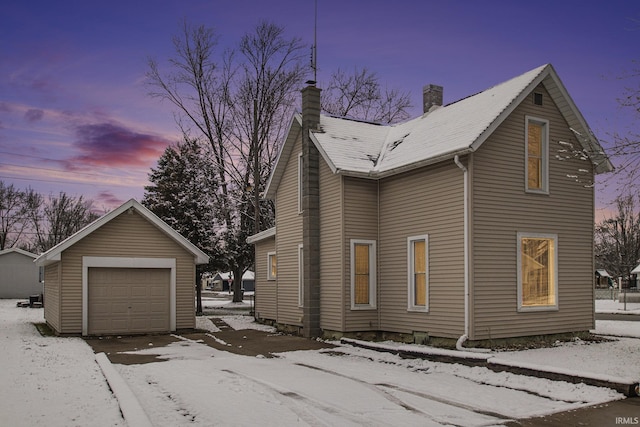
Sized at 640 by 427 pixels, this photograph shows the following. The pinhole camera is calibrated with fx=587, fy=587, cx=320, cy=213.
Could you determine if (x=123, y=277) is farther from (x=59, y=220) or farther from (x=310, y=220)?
(x=59, y=220)

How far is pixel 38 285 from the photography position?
4762cm

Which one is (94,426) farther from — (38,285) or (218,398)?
(38,285)

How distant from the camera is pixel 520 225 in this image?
50.5ft

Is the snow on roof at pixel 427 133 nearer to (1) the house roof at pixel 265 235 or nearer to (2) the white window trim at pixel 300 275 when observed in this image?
(2) the white window trim at pixel 300 275

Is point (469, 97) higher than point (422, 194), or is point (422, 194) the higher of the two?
point (469, 97)

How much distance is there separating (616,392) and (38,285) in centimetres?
4704

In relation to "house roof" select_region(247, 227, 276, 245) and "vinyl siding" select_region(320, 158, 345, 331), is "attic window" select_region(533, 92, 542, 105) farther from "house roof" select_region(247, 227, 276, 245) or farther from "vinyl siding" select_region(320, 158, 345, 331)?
"house roof" select_region(247, 227, 276, 245)

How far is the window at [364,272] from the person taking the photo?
17.6 metres

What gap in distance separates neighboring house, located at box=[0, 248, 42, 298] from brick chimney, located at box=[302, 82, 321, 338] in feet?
116

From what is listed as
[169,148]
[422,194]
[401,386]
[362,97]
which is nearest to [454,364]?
[401,386]

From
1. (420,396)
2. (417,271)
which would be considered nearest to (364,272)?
(417,271)

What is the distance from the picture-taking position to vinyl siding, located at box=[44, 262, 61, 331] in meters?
19.7

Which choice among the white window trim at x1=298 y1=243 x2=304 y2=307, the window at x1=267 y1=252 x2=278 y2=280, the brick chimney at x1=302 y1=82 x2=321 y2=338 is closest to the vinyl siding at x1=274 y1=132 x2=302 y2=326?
the white window trim at x1=298 y1=243 x2=304 y2=307

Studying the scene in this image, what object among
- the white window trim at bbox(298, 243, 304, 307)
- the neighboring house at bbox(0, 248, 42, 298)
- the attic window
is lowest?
the neighboring house at bbox(0, 248, 42, 298)
